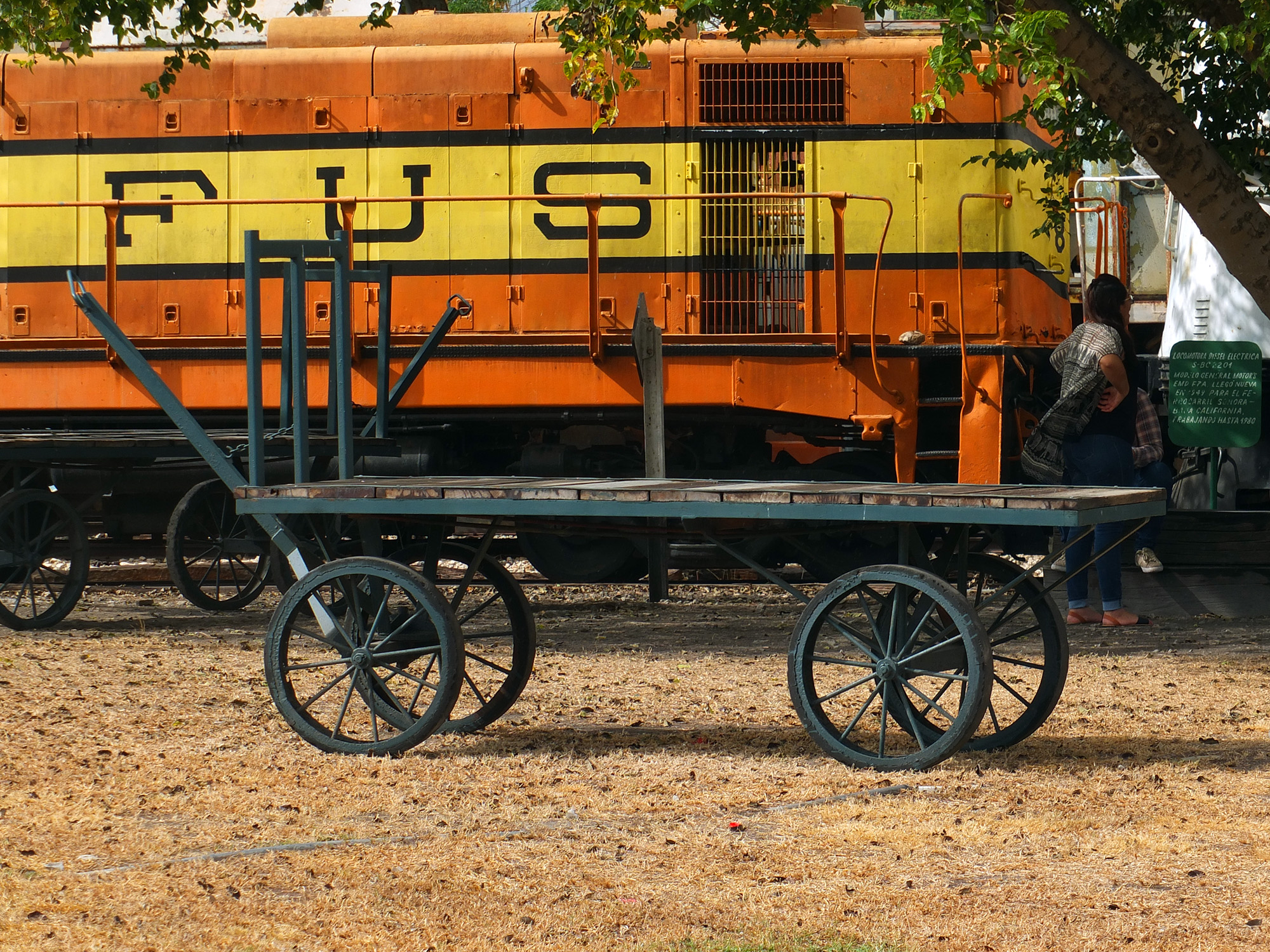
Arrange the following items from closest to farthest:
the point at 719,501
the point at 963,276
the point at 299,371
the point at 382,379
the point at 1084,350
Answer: the point at 719,501 < the point at 299,371 < the point at 382,379 < the point at 1084,350 < the point at 963,276

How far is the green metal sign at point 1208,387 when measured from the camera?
8.88 metres

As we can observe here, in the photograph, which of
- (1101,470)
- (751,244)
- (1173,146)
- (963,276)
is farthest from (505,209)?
(1173,146)

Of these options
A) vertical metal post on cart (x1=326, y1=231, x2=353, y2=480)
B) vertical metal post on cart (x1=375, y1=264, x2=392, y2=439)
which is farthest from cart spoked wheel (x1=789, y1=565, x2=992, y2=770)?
vertical metal post on cart (x1=375, y1=264, x2=392, y2=439)

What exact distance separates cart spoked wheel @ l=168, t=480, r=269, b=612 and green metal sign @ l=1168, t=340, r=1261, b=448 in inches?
227

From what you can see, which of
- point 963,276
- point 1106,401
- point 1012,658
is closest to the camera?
point 1012,658

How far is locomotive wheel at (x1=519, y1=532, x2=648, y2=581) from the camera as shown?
29.0 ft

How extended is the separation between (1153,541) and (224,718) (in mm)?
5967

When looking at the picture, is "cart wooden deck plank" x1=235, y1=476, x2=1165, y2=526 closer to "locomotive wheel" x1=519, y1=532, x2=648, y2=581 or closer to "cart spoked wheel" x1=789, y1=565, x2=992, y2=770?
"cart spoked wheel" x1=789, y1=565, x2=992, y2=770

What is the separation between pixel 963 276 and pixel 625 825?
5.35 metres

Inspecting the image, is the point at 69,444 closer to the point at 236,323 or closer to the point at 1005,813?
the point at 236,323

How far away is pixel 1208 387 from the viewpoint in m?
8.92

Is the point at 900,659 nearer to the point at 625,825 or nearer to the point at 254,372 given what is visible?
the point at 625,825

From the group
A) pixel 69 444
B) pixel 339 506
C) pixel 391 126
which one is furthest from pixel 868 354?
pixel 69 444

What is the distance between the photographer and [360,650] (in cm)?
512
